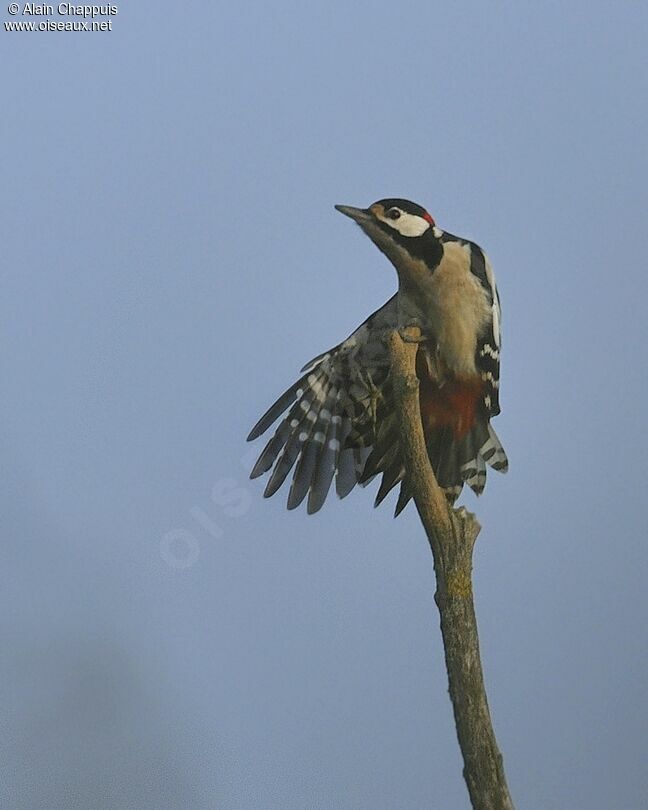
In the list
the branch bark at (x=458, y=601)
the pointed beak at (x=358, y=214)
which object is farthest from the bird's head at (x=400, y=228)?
the branch bark at (x=458, y=601)

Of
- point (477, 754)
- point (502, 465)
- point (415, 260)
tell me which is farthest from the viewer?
point (502, 465)

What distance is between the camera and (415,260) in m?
1.33

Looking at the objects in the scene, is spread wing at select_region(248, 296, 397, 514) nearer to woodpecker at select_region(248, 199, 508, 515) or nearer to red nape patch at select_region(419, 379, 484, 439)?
woodpecker at select_region(248, 199, 508, 515)

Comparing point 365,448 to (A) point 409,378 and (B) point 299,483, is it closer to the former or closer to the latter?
(B) point 299,483

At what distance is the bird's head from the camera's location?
4.34ft

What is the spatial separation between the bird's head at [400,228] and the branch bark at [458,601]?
0.15m

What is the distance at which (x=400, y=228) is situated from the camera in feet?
4.34

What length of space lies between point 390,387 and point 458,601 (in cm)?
36

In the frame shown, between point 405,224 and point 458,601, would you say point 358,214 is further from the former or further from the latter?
point 458,601

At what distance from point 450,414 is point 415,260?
0.69 ft

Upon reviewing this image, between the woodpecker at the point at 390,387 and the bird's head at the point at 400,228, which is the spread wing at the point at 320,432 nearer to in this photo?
the woodpecker at the point at 390,387

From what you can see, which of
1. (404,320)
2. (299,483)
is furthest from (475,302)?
(299,483)

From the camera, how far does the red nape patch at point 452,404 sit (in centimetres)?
137

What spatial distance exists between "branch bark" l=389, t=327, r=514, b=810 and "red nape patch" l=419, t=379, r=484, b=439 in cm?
14
